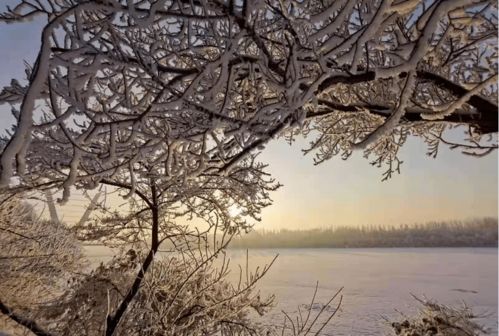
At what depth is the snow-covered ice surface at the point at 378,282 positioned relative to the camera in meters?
13.6

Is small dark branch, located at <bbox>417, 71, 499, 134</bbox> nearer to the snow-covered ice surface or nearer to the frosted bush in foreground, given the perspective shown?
the frosted bush in foreground

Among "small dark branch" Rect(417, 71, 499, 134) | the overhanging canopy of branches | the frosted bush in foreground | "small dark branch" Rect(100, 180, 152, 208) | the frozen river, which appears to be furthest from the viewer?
the frozen river

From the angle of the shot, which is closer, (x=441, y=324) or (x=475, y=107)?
(x=475, y=107)

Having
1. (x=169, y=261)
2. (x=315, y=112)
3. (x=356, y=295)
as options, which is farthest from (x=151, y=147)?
(x=356, y=295)

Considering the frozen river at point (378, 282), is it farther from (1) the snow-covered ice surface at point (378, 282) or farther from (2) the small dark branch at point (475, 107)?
(2) the small dark branch at point (475, 107)

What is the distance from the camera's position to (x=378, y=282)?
21453 mm

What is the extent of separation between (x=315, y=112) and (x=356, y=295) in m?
17.2

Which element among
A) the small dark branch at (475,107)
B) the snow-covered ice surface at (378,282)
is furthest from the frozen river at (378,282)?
the small dark branch at (475,107)

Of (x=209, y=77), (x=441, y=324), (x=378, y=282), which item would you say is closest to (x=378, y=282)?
(x=378, y=282)

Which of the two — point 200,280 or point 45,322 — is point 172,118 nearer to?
point 200,280

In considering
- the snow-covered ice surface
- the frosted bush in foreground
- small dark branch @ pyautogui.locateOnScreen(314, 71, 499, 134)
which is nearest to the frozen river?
the snow-covered ice surface

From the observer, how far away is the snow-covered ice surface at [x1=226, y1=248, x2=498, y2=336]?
535 inches

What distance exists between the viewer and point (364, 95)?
344 cm

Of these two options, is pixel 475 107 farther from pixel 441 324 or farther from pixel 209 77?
pixel 441 324
